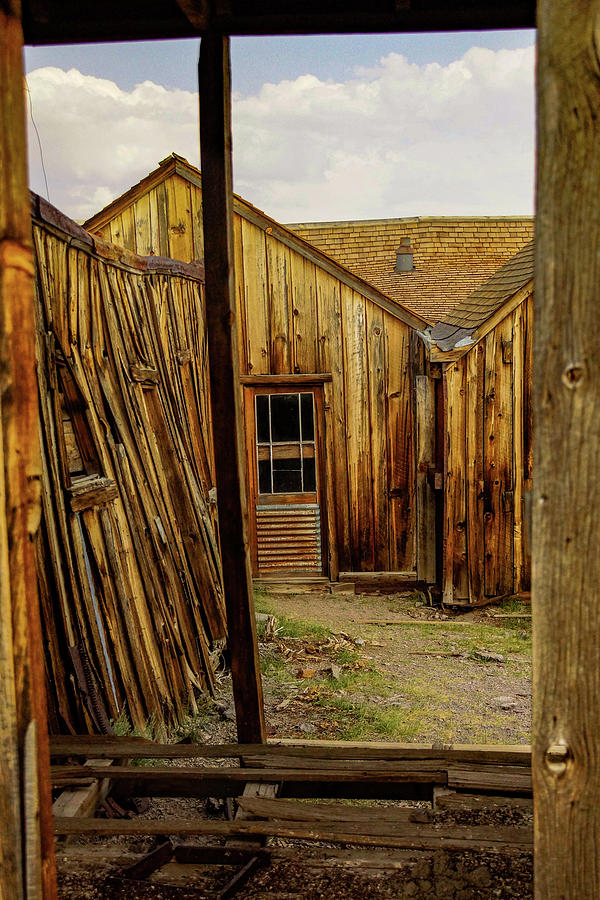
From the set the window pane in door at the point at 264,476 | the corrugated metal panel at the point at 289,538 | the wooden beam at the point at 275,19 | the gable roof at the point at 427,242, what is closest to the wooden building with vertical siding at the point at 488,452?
the corrugated metal panel at the point at 289,538

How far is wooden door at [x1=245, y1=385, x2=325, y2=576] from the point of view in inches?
346

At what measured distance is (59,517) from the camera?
3594 millimetres

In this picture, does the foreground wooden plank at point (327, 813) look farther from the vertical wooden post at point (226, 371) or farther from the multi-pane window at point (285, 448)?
the multi-pane window at point (285, 448)

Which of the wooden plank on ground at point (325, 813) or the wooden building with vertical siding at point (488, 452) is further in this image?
the wooden building with vertical siding at point (488, 452)

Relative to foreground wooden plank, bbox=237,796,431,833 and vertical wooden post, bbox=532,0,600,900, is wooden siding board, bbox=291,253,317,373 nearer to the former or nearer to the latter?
foreground wooden plank, bbox=237,796,431,833

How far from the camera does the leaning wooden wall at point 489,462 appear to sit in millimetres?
8008

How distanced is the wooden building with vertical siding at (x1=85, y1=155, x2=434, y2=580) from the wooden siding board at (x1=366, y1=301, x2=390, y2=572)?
1 cm

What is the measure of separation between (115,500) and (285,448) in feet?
15.5

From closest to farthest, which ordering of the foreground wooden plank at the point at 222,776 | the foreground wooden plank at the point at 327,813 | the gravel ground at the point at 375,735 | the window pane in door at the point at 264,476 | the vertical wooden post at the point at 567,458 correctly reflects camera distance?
1. the vertical wooden post at the point at 567,458
2. the gravel ground at the point at 375,735
3. the foreground wooden plank at the point at 327,813
4. the foreground wooden plank at the point at 222,776
5. the window pane in door at the point at 264,476

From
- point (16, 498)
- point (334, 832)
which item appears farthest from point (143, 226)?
point (16, 498)

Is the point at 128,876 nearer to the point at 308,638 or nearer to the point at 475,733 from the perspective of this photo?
the point at 475,733

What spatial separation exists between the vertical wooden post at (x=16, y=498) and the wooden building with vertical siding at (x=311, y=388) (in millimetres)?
7313

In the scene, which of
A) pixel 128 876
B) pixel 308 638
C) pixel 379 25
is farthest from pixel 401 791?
pixel 308 638

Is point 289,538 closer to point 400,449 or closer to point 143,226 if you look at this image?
point 400,449
